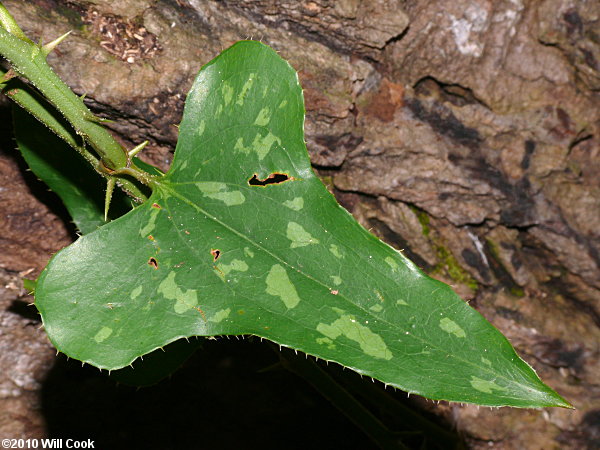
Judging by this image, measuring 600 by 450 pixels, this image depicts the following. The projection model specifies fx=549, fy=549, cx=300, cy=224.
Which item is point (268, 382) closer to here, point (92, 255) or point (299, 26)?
point (92, 255)

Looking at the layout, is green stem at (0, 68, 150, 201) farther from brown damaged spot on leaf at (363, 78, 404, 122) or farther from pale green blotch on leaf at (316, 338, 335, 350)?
brown damaged spot on leaf at (363, 78, 404, 122)

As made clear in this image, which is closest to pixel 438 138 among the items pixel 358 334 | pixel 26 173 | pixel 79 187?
pixel 358 334

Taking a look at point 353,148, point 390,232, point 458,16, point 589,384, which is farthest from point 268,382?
point 458,16

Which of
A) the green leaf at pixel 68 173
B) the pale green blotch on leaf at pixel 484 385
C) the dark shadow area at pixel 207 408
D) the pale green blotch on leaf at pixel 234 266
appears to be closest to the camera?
the pale green blotch on leaf at pixel 484 385

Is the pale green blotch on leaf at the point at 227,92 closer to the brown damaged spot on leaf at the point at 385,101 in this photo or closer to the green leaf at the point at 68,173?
the green leaf at the point at 68,173

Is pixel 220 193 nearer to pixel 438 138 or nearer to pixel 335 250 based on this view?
pixel 335 250

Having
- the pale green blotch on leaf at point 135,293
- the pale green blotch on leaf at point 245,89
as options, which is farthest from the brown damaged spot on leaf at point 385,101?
the pale green blotch on leaf at point 135,293
